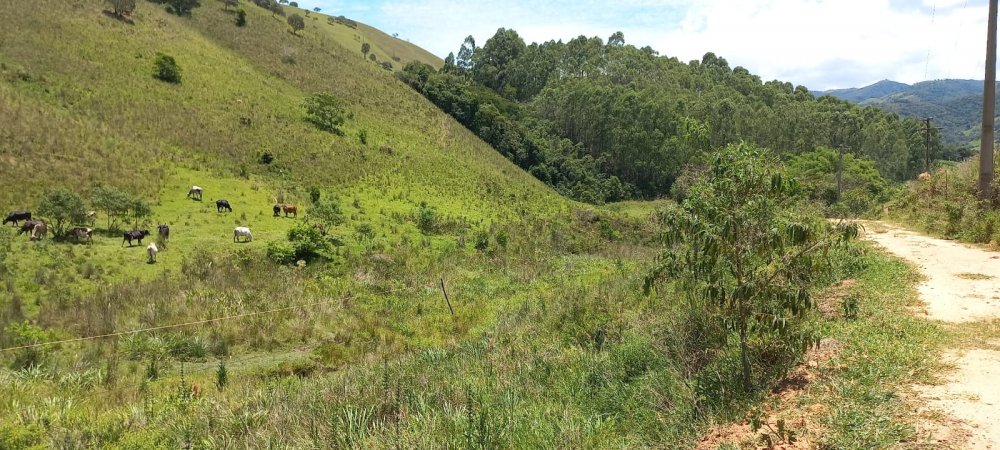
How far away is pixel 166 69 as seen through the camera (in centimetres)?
3516

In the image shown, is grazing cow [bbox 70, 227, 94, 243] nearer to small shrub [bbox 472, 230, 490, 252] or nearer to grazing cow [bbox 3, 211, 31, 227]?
grazing cow [bbox 3, 211, 31, 227]

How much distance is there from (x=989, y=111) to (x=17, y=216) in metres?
31.9

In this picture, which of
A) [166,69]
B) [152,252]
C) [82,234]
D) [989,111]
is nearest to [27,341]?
[152,252]

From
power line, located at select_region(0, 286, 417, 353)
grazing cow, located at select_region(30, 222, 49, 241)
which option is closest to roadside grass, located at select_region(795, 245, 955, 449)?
power line, located at select_region(0, 286, 417, 353)

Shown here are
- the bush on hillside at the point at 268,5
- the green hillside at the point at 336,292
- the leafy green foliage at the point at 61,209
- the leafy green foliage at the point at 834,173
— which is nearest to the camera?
the green hillside at the point at 336,292

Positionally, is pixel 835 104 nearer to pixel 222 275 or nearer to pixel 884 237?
pixel 884 237

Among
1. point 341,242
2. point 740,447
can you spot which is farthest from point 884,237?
point 341,242

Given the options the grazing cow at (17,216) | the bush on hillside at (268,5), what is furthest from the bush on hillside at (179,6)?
the grazing cow at (17,216)

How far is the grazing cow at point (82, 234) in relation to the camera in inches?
632

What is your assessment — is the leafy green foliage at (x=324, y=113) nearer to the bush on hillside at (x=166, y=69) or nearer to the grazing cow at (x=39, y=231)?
the bush on hillside at (x=166, y=69)

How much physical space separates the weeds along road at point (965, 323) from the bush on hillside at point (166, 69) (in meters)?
42.3

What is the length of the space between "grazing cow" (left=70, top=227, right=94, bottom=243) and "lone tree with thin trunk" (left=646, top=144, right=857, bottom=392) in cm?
1839

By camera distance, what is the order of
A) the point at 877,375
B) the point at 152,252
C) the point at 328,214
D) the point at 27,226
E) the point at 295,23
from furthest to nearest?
the point at 295,23
the point at 328,214
the point at 152,252
the point at 27,226
the point at 877,375

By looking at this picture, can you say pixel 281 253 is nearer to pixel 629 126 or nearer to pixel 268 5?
pixel 629 126
